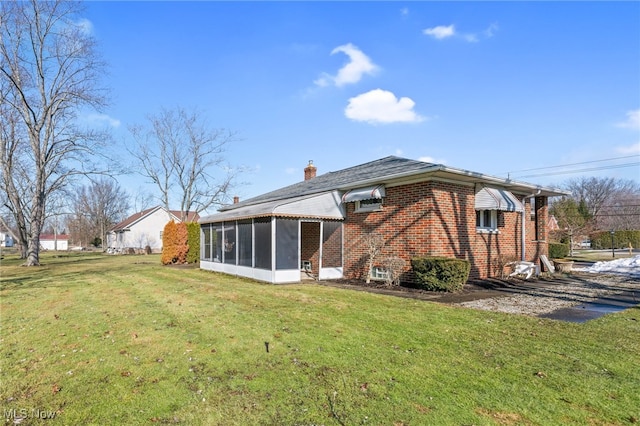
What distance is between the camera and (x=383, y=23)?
1280 centimetres

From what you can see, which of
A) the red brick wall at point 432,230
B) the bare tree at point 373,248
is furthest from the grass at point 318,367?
the bare tree at point 373,248

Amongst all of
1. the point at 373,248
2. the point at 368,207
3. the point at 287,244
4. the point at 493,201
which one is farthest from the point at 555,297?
the point at 287,244

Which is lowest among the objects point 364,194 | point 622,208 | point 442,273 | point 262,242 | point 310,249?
point 442,273

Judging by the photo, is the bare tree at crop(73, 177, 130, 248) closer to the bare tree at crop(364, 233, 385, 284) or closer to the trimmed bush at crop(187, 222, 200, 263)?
the trimmed bush at crop(187, 222, 200, 263)

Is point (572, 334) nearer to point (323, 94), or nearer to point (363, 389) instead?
point (363, 389)

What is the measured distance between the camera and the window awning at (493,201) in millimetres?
12180

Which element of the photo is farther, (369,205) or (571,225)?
(571,225)

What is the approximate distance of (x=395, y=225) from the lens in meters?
12.3

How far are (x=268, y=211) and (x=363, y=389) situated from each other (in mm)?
9514

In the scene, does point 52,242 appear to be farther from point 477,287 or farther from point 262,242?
point 477,287

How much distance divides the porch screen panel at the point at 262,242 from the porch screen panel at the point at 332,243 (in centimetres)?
248

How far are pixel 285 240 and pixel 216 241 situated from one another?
6.37 meters

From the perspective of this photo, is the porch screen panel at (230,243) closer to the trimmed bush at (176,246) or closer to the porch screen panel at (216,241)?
the porch screen panel at (216,241)

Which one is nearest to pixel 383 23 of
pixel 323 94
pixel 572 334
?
pixel 323 94
